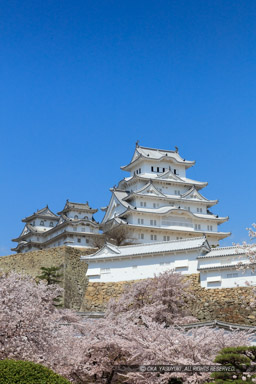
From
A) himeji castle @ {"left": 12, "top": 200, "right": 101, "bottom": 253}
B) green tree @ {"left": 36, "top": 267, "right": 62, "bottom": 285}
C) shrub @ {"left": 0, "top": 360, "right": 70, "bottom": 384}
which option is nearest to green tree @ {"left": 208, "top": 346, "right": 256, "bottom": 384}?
shrub @ {"left": 0, "top": 360, "right": 70, "bottom": 384}

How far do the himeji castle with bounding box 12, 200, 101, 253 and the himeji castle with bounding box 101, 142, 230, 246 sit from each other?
3.30 m

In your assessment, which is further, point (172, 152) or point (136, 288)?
point (172, 152)

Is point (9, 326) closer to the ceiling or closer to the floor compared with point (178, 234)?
closer to the floor

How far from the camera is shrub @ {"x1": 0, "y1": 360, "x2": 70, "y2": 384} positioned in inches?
368

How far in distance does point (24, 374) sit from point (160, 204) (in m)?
35.3

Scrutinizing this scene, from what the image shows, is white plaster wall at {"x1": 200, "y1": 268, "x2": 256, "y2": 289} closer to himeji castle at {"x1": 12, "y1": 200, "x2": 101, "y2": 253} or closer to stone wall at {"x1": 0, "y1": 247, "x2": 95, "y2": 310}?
stone wall at {"x1": 0, "y1": 247, "x2": 95, "y2": 310}

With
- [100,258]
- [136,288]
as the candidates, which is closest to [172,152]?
[100,258]

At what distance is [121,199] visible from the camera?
4441 cm

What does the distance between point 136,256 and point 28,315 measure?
14.6 meters

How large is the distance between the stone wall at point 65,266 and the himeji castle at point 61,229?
418 inches

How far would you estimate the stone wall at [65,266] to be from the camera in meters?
31.6

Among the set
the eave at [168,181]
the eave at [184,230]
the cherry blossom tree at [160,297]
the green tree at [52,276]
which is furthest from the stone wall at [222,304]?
the eave at [168,181]

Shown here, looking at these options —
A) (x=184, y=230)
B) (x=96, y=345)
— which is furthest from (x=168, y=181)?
(x=96, y=345)

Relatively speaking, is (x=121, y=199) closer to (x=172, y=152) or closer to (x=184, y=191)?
(x=184, y=191)
